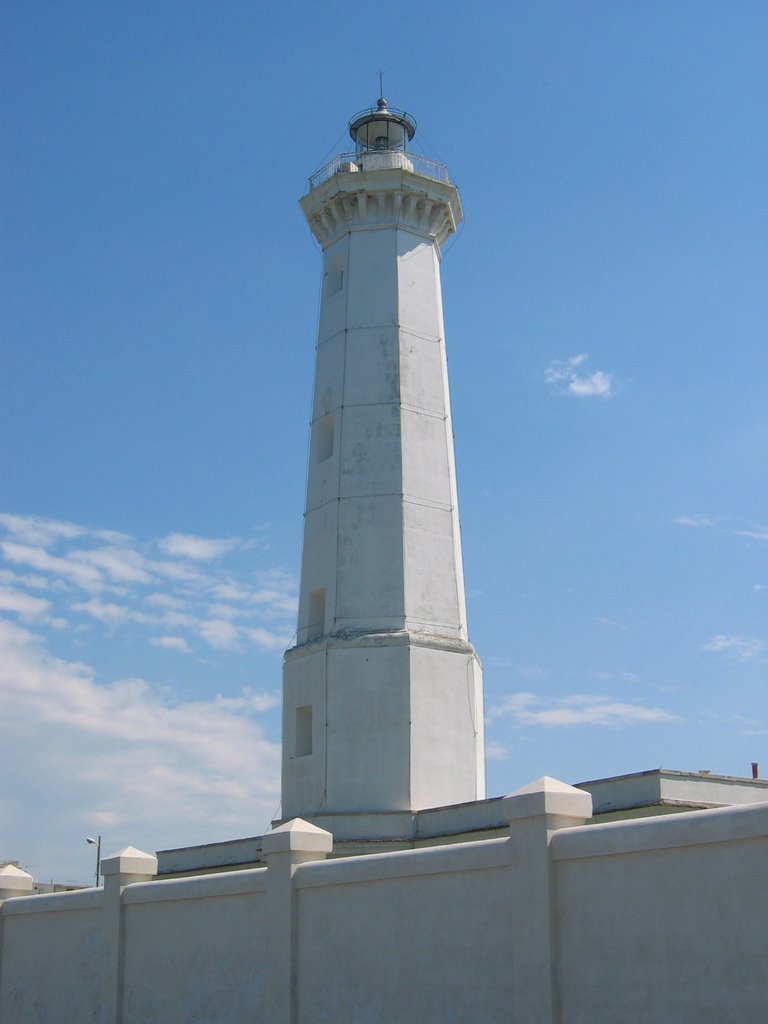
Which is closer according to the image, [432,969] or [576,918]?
[576,918]

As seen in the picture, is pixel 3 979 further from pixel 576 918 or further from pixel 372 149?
pixel 372 149

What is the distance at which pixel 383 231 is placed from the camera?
29906 millimetres

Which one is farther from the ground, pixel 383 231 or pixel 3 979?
pixel 383 231

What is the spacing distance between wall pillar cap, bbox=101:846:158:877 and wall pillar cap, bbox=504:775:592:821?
828cm

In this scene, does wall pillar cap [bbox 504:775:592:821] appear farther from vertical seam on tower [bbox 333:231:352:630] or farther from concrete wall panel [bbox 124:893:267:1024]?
vertical seam on tower [bbox 333:231:352:630]

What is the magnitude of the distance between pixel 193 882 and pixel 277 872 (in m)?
2.03

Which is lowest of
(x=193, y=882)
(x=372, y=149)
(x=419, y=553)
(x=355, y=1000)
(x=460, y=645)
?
(x=355, y=1000)

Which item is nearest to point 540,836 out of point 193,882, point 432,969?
point 432,969

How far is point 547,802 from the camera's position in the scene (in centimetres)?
1291

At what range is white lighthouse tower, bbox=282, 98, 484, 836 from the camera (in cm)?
2584

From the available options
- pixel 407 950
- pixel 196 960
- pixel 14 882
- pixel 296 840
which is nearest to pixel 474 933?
pixel 407 950

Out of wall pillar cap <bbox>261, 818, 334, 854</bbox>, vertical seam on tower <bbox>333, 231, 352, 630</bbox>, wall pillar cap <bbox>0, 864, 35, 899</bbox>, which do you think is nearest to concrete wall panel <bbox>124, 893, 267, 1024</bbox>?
wall pillar cap <bbox>261, 818, 334, 854</bbox>

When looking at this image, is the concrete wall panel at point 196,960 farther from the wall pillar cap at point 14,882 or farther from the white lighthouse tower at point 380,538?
the white lighthouse tower at point 380,538

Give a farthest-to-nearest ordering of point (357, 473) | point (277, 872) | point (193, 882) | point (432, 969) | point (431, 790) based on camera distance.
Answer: point (357, 473), point (431, 790), point (193, 882), point (277, 872), point (432, 969)
